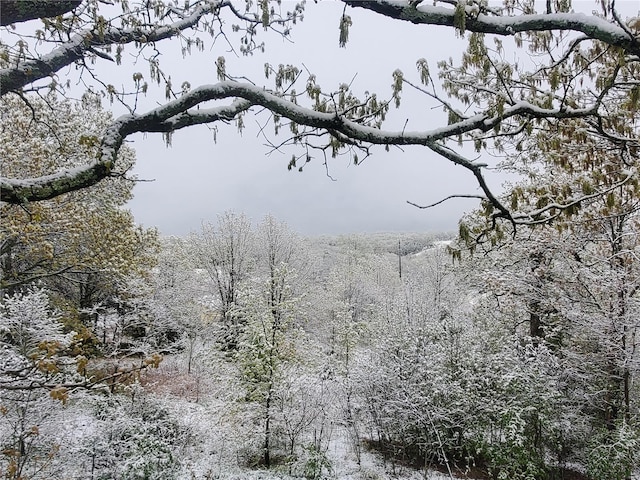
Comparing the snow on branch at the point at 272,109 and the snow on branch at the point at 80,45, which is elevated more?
the snow on branch at the point at 80,45

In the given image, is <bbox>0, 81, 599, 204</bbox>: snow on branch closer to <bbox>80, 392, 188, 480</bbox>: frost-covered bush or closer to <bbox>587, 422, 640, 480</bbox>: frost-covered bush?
<bbox>80, 392, 188, 480</bbox>: frost-covered bush

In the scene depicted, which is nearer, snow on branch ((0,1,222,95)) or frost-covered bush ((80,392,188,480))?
snow on branch ((0,1,222,95))

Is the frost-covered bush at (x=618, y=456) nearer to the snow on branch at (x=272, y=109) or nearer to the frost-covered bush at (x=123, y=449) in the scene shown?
the snow on branch at (x=272, y=109)

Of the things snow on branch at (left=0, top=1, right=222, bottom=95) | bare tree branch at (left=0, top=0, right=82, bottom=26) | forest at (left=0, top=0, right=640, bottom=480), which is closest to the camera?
bare tree branch at (left=0, top=0, right=82, bottom=26)

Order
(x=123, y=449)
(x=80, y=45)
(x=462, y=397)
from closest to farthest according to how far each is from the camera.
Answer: (x=80, y=45) < (x=123, y=449) < (x=462, y=397)

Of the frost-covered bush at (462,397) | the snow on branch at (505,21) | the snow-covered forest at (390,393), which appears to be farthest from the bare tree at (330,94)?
the frost-covered bush at (462,397)

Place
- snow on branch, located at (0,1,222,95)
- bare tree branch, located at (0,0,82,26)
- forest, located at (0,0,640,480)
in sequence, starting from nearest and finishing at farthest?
1. bare tree branch, located at (0,0,82,26)
2. snow on branch, located at (0,1,222,95)
3. forest, located at (0,0,640,480)

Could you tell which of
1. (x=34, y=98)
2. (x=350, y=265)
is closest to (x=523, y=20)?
(x=34, y=98)

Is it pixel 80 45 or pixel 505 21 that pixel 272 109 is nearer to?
pixel 505 21

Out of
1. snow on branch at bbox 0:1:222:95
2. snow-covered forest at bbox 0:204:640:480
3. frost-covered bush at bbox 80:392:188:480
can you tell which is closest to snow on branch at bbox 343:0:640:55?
snow on branch at bbox 0:1:222:95

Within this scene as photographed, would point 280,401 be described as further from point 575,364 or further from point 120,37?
point 120,37

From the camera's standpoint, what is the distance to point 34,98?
993cm

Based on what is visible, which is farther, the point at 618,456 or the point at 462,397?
the point at 462,397

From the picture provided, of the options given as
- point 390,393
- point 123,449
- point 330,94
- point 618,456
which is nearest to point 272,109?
point 330,94
